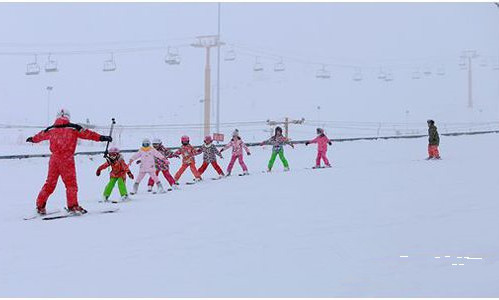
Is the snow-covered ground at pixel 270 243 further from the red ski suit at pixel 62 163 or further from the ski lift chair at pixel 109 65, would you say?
the ski lift chair at pixel 109 65

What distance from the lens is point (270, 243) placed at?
6711 mm

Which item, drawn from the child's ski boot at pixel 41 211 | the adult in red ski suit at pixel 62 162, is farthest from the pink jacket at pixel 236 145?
the child's ski boot at pixel 41 211

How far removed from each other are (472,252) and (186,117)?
6437 centimetres

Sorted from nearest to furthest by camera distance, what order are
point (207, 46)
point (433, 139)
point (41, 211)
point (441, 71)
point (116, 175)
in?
1. point (41, 211)
2. point (116, 175)
3. point (433, 139)
4. point (207, 46)
5. point (441, 71)

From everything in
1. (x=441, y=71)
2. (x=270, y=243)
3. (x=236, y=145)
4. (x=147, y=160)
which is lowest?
(x=270, y=243)

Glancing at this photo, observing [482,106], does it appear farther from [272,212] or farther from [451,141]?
[272,212]

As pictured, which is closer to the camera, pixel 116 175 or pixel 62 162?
pixel 62 162

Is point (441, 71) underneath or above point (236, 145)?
above

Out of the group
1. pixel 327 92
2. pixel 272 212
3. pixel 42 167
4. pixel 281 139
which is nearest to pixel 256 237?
pixel 272 212

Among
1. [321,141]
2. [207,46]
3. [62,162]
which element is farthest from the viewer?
[207,46]

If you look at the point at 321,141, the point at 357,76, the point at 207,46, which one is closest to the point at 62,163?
the point at 321,141

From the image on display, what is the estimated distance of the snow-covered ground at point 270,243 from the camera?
5027mm

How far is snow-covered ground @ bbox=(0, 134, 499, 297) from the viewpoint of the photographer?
16.5 ft

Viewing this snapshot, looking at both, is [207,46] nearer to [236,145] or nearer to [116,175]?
[236,145]
